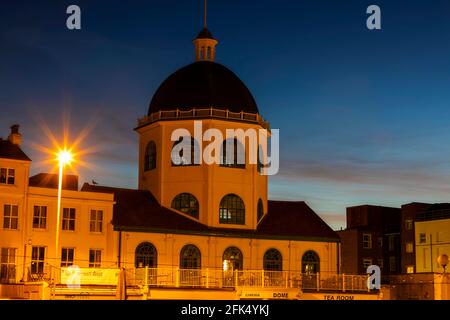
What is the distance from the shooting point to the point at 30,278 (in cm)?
5175

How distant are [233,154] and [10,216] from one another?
18853 millimetres

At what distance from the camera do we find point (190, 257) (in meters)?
62.3

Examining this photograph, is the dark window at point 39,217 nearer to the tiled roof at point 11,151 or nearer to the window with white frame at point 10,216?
the window with white frame at point 10,216

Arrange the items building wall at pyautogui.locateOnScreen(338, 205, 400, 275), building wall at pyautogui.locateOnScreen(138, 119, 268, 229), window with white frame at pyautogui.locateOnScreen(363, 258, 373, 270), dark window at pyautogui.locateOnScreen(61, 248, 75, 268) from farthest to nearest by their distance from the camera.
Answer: building wall at pyautogui.locateOnScreen(338, 205, 400, 275), window with white frame at pyautogui.locateOnScreen(363, 258, 373, 270), building wall at pyautogui.locateOnScreen(138, 119, 268, 229), dark window at pyautogui.locateOnScreen(61, 248, 75, 268)

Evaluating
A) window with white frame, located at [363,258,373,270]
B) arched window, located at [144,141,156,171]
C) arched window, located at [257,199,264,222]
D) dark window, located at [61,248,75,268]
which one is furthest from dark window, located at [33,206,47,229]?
window with white frame, located at [363,258,373,270]

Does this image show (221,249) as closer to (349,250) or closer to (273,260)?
(273,260)

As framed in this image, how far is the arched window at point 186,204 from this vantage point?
64938 millimetres

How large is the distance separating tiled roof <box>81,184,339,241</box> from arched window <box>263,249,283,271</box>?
1.22 meters

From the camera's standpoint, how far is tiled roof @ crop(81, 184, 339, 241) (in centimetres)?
6122

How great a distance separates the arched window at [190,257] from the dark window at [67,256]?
8547mm

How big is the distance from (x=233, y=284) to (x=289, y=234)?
1200 cm

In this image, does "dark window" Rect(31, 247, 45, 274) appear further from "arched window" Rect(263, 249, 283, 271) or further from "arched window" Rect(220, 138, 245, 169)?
"arched window" Rect(263, 249, 283, 271)

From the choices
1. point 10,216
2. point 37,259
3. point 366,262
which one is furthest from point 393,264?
point 10,216
